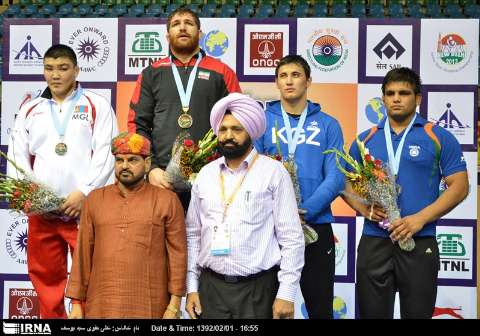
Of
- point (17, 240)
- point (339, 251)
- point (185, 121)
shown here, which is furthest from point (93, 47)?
point (339, 251)

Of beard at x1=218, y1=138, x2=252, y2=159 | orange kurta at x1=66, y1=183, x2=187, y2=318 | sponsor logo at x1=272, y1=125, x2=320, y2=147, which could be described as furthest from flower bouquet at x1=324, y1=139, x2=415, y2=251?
orange kurta at x1=66, y1=183, x2=187, y2=318

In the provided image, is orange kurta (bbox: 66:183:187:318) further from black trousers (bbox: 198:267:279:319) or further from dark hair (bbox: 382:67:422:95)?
dark hair (bbox: 382:67:422:95)

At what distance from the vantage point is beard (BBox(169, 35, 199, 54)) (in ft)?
17.1

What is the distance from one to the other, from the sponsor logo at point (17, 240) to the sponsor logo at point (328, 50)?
284 centimetres

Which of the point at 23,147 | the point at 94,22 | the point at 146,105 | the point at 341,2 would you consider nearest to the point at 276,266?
the point at 146,105

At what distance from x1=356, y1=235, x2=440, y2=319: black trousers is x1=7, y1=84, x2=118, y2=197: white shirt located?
1.73 metres

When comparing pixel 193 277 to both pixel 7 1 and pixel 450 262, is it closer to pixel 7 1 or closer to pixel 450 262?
pixel 450 262

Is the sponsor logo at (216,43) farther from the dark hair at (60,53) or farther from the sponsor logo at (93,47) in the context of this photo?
the dark hair at (60,53)

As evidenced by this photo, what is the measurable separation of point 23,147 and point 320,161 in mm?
1900

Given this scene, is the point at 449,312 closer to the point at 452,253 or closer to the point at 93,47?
the point at 452,253

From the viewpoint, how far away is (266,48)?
22.8 feet

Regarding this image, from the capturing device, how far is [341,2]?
8.23 m

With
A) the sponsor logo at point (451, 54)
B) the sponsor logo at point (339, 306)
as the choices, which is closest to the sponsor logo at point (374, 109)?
the sponsor logo at point (451, 54)
